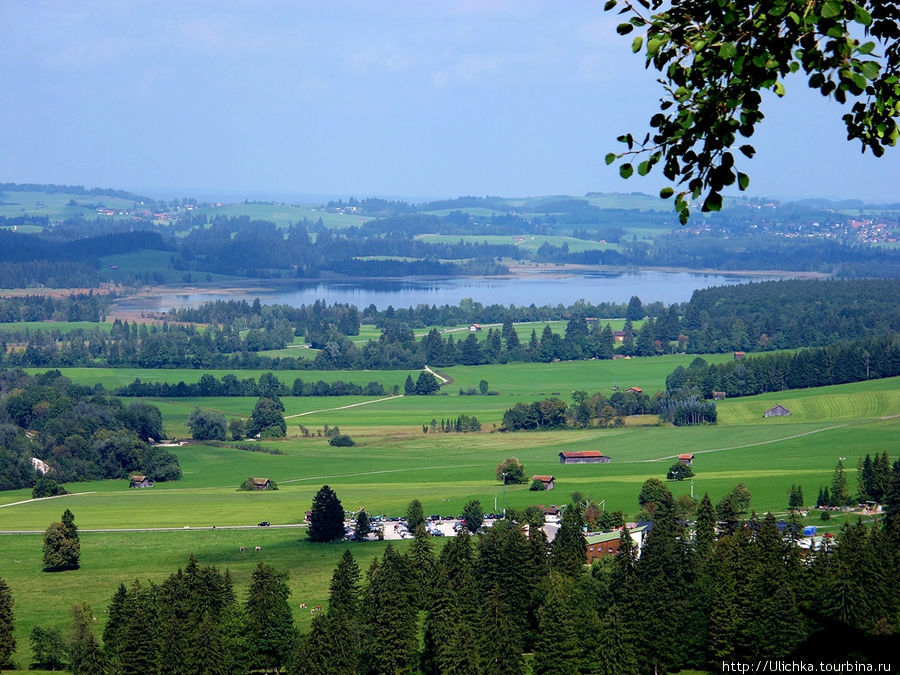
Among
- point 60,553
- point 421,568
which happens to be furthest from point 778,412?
point 60,553

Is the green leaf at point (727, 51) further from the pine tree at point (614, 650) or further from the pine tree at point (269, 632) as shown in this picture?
the pine tree at point (269, 632)

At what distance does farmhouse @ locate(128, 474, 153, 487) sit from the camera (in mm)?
80644

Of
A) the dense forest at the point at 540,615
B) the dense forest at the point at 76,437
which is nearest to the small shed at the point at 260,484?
the dense forest at the point at 76,437

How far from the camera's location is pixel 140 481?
80.9m

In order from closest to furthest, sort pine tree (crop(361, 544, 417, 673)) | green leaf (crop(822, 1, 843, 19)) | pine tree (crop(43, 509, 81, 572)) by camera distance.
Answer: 1. green leaf (crop(822, 1, 843, 19))
2. pine tree (crop(361, 544, 417, 673))
3. pine tree (crop(43, 509, 81, 572))

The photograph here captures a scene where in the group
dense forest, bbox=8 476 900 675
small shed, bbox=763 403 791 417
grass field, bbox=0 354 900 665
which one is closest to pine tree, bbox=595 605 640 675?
dense forest, bbox=8 476 900 675

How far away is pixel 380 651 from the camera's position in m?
37.3

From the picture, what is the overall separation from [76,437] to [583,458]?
36.1 meters

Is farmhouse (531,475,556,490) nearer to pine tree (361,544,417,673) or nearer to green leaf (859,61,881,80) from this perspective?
pine tree (361,544,417,673)

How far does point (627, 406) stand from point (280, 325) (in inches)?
2763

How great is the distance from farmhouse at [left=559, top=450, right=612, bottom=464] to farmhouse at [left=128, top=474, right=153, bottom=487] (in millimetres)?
26782

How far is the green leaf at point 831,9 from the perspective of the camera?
6.96 metres

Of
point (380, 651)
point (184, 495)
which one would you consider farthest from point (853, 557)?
point (184, 495)

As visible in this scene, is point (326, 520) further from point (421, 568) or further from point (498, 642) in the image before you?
point (498, 642)
